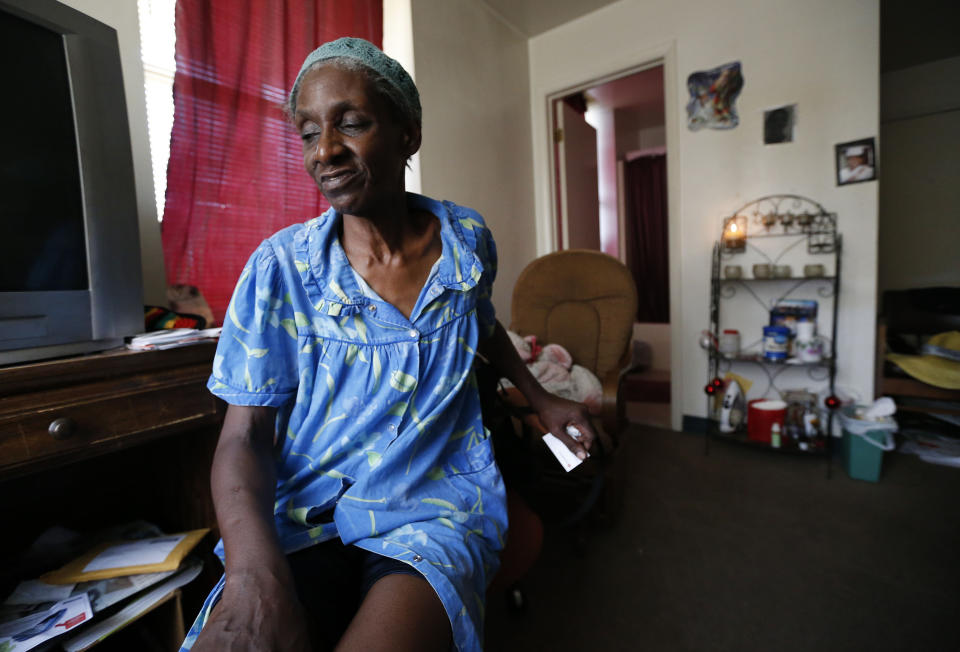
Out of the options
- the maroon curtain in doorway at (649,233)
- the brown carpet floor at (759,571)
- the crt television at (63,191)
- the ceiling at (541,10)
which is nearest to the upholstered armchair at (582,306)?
the brown carpet floor at (759,571)

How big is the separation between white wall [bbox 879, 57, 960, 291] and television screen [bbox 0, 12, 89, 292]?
597 cm

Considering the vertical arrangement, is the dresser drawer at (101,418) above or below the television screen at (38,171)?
below

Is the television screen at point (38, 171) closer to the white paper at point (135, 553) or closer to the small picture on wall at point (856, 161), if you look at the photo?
the white paper at point (135, 553)

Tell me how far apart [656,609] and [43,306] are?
1899 millimetres

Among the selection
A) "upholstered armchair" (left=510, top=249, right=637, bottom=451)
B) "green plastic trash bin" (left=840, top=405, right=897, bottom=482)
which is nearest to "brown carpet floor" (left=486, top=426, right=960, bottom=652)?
"green plastic trash bin" (left=840, top=405, right=897, bottom=482)

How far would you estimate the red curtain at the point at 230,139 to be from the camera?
5.21ft

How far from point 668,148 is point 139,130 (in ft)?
9.71

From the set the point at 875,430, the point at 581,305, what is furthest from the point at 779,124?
the point at 875,430

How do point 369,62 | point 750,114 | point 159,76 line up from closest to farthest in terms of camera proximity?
1. point 369,62
2. point 159,76
3. point 750,114

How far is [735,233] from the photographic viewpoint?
282cm

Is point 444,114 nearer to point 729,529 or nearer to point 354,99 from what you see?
point 354,99

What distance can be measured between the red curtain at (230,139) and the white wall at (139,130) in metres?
0.05

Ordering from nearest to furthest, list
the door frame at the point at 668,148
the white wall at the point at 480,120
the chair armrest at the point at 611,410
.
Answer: the chair armrest at the point at 611,410, the white wall at the point at 480,120, the door frame at the point at 668,148

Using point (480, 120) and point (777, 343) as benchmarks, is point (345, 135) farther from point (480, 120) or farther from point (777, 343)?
point (777, 343)
